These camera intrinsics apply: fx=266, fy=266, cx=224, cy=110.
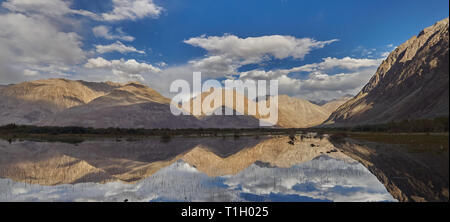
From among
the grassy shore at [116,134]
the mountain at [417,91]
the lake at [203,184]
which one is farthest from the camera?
the mountain at [417,91]

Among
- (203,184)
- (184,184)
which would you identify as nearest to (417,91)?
(203,184)

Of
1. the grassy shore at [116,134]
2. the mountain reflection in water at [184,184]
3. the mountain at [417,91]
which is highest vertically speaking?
the mountain at [417,91]

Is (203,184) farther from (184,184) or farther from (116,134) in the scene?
(116,134)

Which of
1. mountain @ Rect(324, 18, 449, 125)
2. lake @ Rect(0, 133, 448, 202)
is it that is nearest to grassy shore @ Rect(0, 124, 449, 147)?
mountain @ Rect(324, 18, 449, 125)

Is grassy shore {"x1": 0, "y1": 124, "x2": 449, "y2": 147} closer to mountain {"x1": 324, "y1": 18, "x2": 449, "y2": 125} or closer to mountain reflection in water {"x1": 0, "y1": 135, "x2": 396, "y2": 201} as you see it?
mountain {"x1": 324, "y1": 18, "x2": 449, "y2": 125}

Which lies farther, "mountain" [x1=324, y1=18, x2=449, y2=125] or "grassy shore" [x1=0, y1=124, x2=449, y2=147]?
"mountain" [x1=324, y1=18, x2=449, y2=125]

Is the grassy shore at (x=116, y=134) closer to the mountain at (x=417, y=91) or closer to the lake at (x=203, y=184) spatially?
the mountain at (x=417, y=91)

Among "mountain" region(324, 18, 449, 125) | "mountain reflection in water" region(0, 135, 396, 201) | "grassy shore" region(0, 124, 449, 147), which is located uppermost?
"mountain" region(324, 18, 449, 125)

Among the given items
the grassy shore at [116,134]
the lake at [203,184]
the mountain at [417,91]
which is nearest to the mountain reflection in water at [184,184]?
the lake at [203,184]

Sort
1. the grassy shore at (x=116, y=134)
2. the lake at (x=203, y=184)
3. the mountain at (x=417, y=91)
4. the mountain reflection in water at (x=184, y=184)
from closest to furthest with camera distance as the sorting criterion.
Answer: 1. the lake at (x=203, y=184)
2. the mountain reflection in water at (x=184, y=184)
3. the grassy shore at (x=116, y=134)
4. the mountain at (x=417, y=91)
